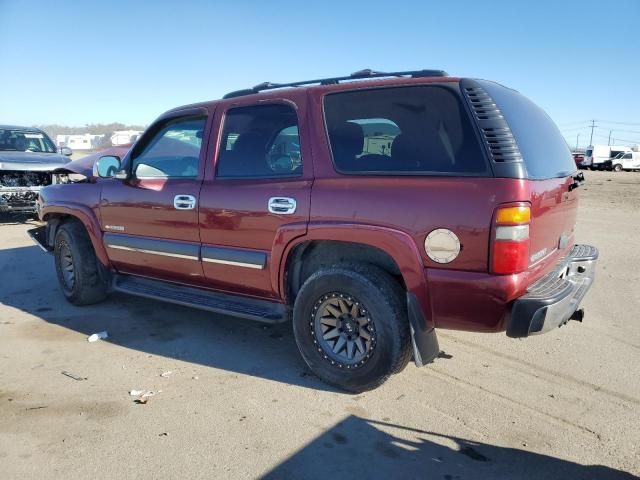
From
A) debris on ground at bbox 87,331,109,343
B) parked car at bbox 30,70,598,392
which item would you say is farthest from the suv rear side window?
debris on ground at bbox 87,331,109,343

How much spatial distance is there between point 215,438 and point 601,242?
7997 mm

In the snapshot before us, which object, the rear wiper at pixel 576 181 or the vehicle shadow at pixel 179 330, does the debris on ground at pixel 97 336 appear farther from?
the rear wiper at pixel 576 181

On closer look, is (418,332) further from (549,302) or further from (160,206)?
(160,206)

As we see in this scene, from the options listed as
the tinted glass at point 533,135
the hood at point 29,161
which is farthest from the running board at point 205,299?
the hood at point 29,161

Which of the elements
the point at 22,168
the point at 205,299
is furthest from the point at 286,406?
Result: the point at 22,168

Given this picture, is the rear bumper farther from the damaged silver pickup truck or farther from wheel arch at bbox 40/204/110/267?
the damaged silver pickup truck

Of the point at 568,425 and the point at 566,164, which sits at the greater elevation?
the point at 566,164

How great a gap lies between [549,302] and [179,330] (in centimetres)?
315

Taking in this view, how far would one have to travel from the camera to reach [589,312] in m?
5.03

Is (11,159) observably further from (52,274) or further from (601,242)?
(601,242)

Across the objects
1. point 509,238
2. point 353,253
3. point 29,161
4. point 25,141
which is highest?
point 25,141

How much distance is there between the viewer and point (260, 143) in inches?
156

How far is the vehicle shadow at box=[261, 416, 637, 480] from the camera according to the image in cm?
257

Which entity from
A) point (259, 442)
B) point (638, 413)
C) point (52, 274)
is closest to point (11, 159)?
point (52, 274)
